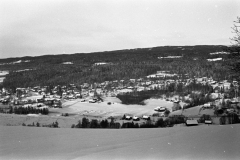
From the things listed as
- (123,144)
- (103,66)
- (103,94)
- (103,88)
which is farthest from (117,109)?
(103,66)

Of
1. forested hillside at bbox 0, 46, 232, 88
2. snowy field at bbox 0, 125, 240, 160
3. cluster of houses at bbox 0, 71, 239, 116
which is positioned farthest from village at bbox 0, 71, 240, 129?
snowy field at bbox 0, 125, 240, 160

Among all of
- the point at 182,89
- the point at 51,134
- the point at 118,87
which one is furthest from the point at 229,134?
the point at 118,87

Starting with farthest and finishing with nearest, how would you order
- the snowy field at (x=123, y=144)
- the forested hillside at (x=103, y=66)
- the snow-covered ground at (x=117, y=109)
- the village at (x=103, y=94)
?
the forested hillside at (x=103, y=66) → the village at (x=103, y=94) → the snow-covered ground at (x=117, y=109) → the snowy field at (x=123, y=144)

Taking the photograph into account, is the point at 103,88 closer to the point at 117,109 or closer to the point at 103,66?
the point at 103,66

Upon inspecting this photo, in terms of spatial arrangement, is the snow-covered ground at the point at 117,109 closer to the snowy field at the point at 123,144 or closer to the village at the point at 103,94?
the village at the point at 103,94

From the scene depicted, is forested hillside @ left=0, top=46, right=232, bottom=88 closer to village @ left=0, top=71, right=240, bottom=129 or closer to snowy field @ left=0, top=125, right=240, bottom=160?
village @ left=0, top=71, right=240, bottom=129

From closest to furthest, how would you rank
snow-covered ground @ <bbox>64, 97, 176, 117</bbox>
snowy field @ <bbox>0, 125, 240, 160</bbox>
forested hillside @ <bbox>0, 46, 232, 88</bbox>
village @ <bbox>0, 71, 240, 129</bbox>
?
snowy field @ <bbox>0, 125, 240, 160</bbox>, snow-covered ground @ <bbox>64, 97, 176, 117</bbox>, village @ <bbox>0, 71, 240, 129</bbox>, forested hillside @ <bbox>0, 46, 232, 88</bbox>

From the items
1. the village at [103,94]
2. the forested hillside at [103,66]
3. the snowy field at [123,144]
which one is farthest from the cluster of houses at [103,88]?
the snowy field at [123,144]
